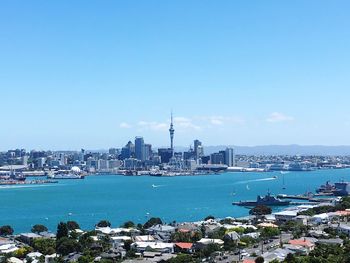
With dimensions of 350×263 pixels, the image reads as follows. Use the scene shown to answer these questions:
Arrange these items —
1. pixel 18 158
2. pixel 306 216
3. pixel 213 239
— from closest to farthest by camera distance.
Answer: pixel 213 239, pixel 306 216, pixel 18 158

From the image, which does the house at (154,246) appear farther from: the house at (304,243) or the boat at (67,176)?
the boat at (67,176)

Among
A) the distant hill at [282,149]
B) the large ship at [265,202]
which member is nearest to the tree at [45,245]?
the large ship at [265,202]

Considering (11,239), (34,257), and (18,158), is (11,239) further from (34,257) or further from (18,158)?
(18,158)

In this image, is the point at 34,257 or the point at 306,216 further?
the point at 306,216

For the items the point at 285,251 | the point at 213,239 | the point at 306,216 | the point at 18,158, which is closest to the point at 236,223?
the point at 306,216

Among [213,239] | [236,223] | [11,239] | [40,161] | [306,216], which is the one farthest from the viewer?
[40,161]

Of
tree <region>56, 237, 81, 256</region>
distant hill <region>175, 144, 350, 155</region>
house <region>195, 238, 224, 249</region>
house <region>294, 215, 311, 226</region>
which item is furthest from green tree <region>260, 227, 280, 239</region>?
distant hill <region>175, 144, 350, 155</region>

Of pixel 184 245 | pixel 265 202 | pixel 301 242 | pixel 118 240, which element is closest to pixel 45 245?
pixel 118 240
